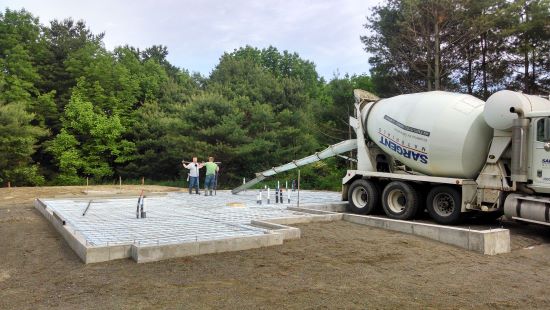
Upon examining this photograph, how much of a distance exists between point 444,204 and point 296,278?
6.02 meters

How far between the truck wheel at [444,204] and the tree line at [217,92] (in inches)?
549

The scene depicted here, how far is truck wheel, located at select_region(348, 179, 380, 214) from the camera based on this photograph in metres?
12.4

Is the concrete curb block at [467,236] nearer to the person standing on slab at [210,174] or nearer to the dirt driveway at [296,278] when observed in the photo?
the dirt driveway at [296,278]

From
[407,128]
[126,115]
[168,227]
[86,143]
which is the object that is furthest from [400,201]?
[126,115]

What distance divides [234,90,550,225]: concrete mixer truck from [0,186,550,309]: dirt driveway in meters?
1.24

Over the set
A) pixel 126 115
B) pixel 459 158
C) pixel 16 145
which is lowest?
pixel 459 158

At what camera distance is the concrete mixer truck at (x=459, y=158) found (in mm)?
9618

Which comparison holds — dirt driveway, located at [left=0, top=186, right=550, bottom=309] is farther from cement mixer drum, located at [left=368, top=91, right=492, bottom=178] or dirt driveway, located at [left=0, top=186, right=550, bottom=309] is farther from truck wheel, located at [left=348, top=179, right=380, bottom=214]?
truck wheel, located at [left=348, top=179, right=380, bottom=214]

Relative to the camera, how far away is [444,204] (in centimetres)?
1098

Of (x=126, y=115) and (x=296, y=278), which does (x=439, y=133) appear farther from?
(x=126, y=115)

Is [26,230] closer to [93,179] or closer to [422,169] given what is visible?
[422,169]

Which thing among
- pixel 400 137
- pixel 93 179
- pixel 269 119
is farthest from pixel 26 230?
pixel 93 179

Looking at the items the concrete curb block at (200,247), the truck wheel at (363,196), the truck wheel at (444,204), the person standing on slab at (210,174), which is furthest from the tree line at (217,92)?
the concrete curb block at (200,247)

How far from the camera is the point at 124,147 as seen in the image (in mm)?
37938
